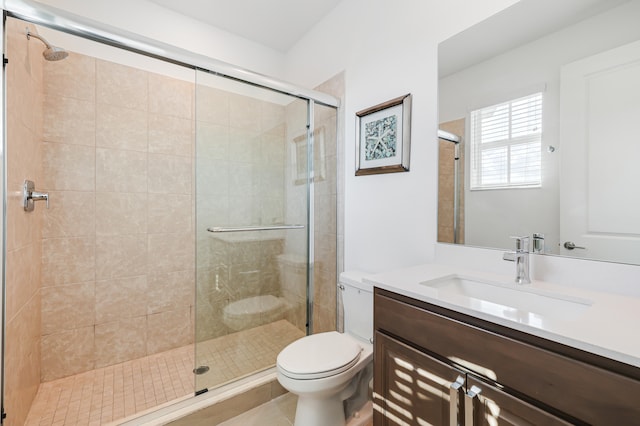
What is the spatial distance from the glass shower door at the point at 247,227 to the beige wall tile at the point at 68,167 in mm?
935

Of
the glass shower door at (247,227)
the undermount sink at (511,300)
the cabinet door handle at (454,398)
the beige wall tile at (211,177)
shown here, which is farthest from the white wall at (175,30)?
the cabinet door handle at (454,398)

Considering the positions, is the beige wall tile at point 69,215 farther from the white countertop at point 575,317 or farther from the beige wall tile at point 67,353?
the white countertop at point 575,317

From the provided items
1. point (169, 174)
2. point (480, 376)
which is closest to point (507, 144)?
point (480, 376)

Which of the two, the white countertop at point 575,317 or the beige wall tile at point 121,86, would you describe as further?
A: the beige wall tile at point 121,86

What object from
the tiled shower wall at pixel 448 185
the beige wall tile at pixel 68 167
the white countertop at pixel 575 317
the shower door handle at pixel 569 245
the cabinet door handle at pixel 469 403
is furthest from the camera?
the beige wall tile at pixel 68 167

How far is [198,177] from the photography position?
1.65m

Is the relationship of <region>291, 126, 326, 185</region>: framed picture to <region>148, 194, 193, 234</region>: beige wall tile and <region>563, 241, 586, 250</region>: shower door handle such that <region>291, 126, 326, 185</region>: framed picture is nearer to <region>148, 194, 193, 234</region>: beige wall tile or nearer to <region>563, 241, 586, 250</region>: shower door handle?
<region>148, 194, 193, 234</region>: beige wall tile

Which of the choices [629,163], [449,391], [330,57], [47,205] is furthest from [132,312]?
[629,163]

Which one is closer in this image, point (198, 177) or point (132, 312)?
point (198, 177)

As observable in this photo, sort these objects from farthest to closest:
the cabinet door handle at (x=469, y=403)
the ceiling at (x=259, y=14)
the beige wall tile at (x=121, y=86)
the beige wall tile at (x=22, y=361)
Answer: the ceiling at (x=259, y=14) → the beige wall tile at (x=121, y=86) → the beige wall tile at (x=22, y=361) → the cabinet door handle at (x=469, y=403)

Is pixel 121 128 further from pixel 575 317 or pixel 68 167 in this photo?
pixel 575 317

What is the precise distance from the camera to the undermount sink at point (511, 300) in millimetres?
837

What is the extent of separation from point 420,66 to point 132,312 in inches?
99.4

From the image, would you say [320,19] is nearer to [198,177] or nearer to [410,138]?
[410,138]
